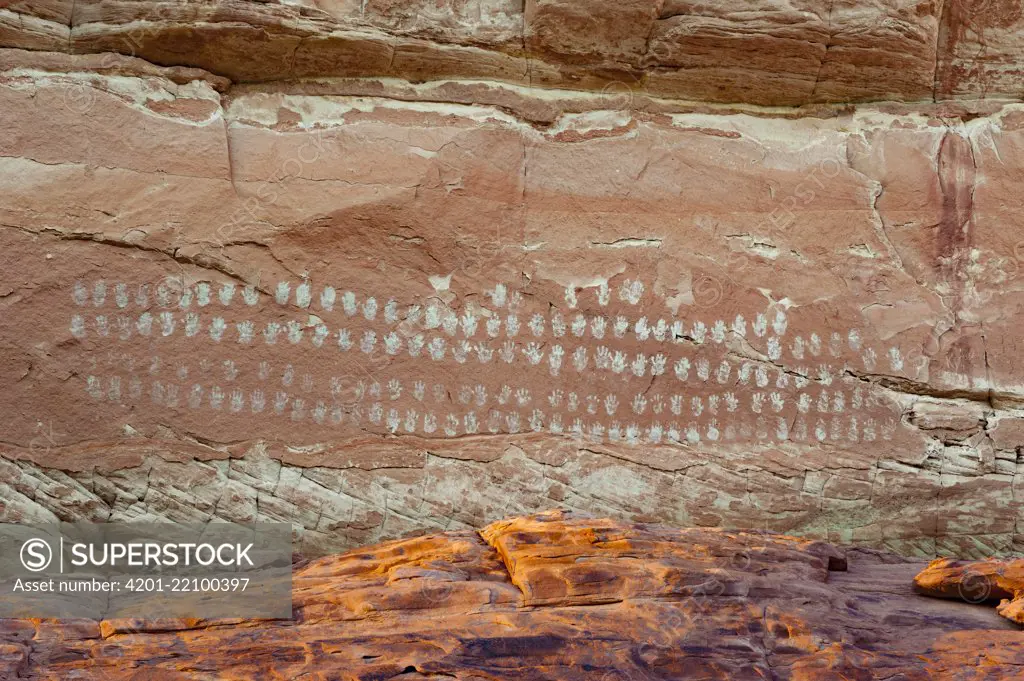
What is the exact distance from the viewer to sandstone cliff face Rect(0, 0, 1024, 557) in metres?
3.35

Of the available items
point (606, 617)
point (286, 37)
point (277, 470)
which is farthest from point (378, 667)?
point (286, 37)

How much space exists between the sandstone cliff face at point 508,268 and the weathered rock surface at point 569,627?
69 centimetres

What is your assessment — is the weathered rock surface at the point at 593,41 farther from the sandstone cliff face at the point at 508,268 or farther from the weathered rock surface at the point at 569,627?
the weathered rock surface at the point at 569,627

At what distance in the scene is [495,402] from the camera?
138 inches

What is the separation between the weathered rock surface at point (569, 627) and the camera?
7.59 feet

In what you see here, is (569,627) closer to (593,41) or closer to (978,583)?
(978,583)

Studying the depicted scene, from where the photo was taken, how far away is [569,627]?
7.91ft

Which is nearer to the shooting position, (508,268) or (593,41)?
(508,268)

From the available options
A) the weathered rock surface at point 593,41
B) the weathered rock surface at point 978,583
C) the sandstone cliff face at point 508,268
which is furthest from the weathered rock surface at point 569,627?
the weathered rock surface at point 593,41

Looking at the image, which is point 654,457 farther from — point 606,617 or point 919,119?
point 919,119

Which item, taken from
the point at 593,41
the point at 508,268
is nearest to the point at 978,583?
the point at 508,268

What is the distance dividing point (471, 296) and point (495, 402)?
39cm

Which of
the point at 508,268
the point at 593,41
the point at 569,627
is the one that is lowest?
the point at 569,627

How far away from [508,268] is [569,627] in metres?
1.55
